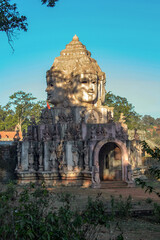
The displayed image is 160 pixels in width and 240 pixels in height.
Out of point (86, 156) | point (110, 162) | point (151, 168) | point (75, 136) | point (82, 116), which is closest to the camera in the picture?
point (151, 168)

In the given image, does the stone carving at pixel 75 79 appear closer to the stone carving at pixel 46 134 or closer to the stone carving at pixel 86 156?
the stone carving at pixel 46 134

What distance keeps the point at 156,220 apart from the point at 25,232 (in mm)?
6313

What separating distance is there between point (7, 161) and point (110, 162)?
22.5 feet

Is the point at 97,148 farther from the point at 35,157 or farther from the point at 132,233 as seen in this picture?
the point at 132,233

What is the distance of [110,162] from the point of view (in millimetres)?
21109

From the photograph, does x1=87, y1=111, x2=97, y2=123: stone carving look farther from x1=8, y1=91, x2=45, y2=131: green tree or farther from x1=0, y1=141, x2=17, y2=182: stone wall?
x1=8, y1=91, x2=45, y2=131: green tree

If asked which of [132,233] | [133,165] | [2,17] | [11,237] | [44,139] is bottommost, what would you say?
[132,233]

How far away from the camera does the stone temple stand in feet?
64.2

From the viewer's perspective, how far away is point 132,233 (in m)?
9.27

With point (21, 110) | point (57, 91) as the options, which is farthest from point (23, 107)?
point (57, 91)

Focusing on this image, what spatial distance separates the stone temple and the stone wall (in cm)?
110

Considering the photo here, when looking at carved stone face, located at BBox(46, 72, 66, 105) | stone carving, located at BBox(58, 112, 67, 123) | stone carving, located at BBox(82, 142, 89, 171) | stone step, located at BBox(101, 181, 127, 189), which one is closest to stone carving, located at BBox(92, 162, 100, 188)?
stone step, located at BBox(101, 181, 127, 189)

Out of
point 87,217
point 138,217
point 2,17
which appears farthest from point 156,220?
point 2,17

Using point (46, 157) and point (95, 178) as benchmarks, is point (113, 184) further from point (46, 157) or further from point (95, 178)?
point (46, 157)
